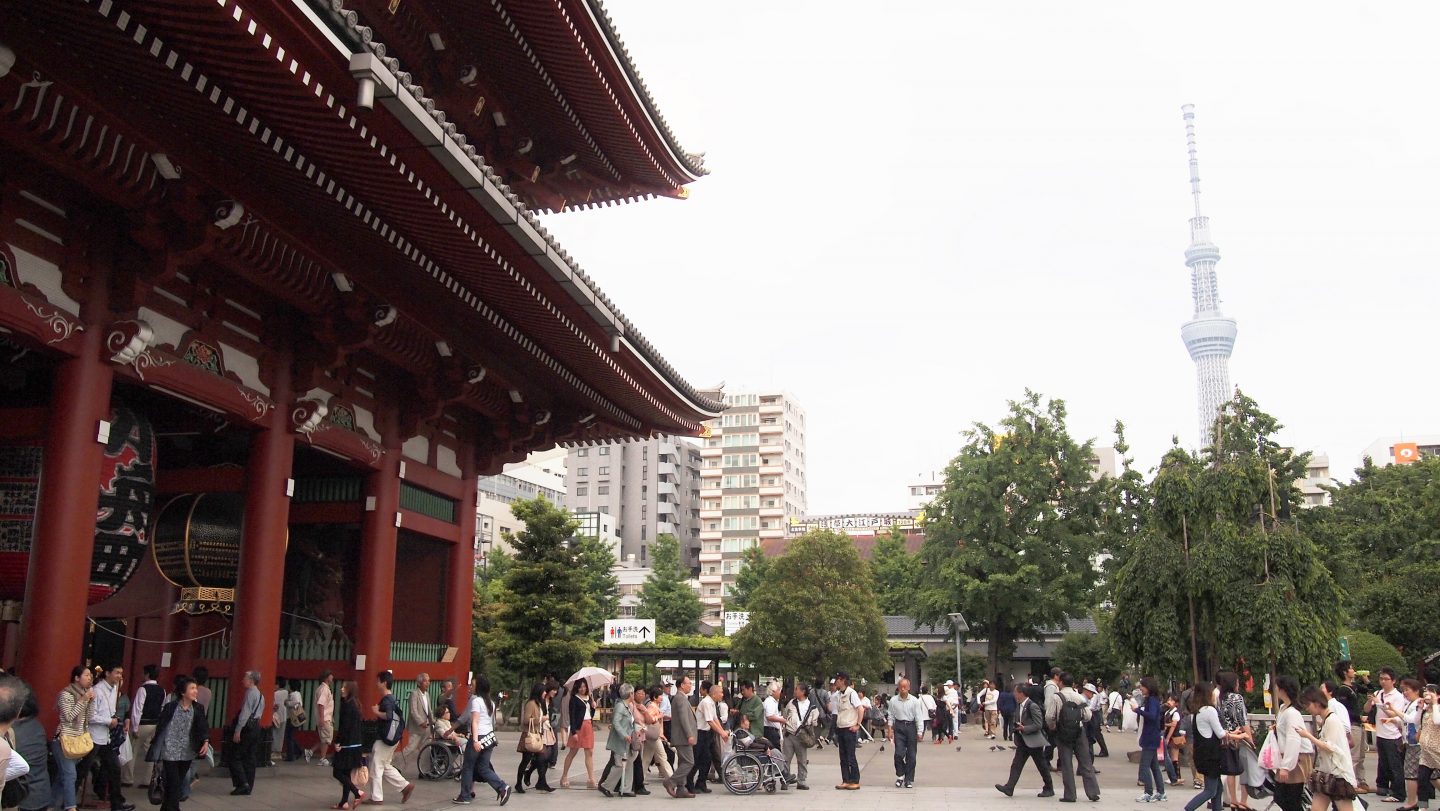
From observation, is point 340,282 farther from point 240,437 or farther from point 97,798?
point 97,798

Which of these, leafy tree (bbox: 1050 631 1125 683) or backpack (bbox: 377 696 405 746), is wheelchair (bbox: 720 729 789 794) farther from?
leafy tree (bbox: 1050 631 1125 683)

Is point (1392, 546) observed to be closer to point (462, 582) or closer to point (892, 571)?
point (892, 571)

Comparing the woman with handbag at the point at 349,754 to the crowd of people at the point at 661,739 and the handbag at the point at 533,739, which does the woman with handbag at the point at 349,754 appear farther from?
the handbag at the point at 533,739

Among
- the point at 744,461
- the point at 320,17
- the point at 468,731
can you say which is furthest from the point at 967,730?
the point at 744,461

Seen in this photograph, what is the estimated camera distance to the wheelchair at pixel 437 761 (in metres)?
15.9

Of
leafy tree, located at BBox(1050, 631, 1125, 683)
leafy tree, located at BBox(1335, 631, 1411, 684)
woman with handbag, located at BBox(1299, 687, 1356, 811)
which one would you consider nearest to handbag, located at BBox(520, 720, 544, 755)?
woman with handbag, located at BBox(1299, 687, 1356, 811)

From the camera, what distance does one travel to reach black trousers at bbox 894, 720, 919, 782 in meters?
16.9

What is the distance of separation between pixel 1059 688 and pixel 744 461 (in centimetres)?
9132

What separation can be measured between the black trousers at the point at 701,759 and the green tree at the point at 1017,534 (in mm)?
25809

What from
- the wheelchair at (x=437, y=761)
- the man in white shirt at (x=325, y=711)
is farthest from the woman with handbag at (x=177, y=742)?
the wheelchair at (x=437, y=761)

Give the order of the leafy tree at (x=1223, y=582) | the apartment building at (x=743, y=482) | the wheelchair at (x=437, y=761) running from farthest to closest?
the apartment building at (x=743, y=482) → the leafy tree at (x=1223, y=582) → the wheelchair at (x=437, y=761)

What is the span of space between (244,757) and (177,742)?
2027 mm

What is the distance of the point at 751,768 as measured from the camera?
15734 mm

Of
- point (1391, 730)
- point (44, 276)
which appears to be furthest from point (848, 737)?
point (44, 276)
